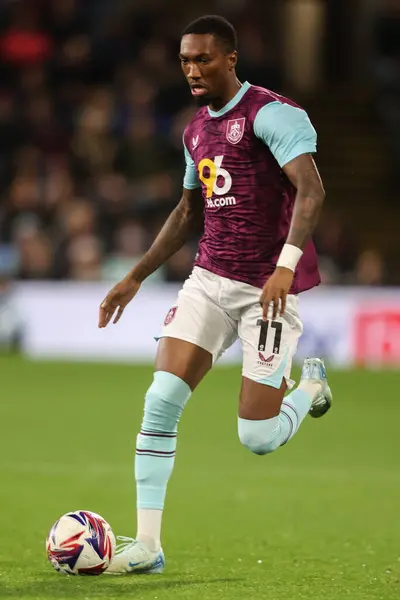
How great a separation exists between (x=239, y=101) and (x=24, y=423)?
5.67 meters

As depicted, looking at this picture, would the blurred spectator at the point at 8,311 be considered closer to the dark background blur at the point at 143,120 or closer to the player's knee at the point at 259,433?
the dark background blur at the point at 143,120

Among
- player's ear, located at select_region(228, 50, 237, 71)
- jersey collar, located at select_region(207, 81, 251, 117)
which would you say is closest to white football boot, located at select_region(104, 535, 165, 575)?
jersey collar, located at select_region(207, 81, 251, 117)

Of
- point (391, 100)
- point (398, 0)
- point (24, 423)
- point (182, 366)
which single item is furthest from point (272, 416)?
point (398, 0)

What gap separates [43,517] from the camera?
23.0ft

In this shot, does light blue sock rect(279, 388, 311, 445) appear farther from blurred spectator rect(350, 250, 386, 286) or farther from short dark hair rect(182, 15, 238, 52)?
blurred spectator rect(350, 250, 386, 286)

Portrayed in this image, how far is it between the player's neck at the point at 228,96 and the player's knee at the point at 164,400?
1137 millimetres

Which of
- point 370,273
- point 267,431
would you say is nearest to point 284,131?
point 267,431

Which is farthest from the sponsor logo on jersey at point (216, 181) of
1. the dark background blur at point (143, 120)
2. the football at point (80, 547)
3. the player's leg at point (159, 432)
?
the dark background blur at point (143, 120)

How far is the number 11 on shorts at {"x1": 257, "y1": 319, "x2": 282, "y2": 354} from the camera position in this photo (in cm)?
565

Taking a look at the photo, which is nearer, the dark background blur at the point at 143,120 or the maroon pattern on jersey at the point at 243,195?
the maroon pattern on jersey at the point at 243,195

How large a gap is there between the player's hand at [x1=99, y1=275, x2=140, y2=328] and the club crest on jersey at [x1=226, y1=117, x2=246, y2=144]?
80 centimetres

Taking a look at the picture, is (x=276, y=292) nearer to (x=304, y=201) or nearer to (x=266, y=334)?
(x=304, y=201)

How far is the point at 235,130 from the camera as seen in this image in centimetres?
561

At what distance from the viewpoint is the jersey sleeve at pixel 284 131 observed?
5344mm
